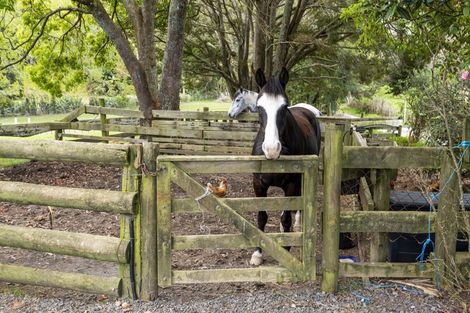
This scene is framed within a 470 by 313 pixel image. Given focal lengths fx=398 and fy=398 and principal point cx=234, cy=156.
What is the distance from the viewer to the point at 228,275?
385 centimetres

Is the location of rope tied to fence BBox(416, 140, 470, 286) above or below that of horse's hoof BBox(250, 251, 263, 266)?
above

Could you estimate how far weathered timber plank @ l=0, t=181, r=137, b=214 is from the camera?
370cm

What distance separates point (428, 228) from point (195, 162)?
2360 mm

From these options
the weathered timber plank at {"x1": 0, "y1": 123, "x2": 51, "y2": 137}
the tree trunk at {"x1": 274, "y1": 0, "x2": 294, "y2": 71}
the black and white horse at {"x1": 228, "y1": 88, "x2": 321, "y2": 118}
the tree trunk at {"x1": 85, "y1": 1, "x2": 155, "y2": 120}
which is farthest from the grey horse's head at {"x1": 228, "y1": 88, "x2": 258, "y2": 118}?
the weathered timber plank at {"x1": 0, "y1": 123, "x2": 51, "y2": 137}

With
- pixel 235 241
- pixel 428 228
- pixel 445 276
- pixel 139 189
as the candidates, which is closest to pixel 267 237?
pixel 235 241

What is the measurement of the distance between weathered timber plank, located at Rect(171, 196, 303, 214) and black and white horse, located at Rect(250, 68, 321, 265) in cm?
44

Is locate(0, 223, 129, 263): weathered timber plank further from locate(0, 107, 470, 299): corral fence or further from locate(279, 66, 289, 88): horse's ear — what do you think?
locate(279, 66, 289, 88): horse's ear

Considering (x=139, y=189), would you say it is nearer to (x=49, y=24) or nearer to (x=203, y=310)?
(x=203, y=310)

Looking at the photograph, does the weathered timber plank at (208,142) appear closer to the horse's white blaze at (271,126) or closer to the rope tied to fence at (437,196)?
the horse's white blaze at (271,126)

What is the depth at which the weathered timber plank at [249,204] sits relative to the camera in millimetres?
3744

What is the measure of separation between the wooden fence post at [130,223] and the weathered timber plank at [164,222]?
20 cm

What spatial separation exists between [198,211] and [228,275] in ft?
2.31

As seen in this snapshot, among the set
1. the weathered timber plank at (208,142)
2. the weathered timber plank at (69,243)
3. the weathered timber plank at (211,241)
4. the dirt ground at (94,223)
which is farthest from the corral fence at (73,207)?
the weathered timber plank at (208,142)

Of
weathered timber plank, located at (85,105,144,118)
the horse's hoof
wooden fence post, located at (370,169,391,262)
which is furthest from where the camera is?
weathered timber plank, located at (85,105,144,118)
